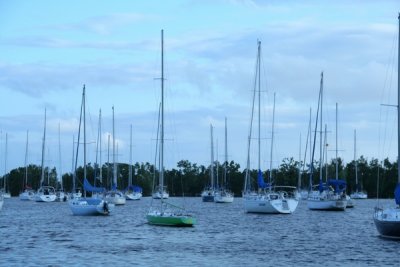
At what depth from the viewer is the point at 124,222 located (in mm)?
78812

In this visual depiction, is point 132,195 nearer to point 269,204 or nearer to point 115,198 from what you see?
point 115,198

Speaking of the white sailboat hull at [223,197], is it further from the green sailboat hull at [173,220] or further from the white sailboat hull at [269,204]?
the green sailboat hull at [173,220]

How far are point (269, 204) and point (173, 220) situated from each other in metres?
25.4

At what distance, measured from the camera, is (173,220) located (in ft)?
211

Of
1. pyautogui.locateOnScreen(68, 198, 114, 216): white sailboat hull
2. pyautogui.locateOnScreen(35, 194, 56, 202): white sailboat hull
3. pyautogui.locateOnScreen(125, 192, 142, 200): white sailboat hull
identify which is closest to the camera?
pyautogui.locateOnScreen(68, 198, 114, 216): white sailboat hull

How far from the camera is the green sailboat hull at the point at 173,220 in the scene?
2530 inches

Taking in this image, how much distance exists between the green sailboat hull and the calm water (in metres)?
0.50

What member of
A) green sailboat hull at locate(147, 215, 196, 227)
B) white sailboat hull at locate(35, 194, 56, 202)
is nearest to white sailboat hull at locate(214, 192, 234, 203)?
white sailboat hull at locate(35, 194, 56, 202)

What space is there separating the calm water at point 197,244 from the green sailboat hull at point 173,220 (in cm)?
50

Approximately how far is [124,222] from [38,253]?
31.0m

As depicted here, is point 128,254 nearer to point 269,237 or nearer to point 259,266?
point 259,266

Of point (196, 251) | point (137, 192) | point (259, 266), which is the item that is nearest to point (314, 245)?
point (196, 251)

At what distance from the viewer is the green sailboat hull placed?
64250 millimetres

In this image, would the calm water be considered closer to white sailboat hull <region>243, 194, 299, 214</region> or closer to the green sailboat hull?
the green sailboat hull
